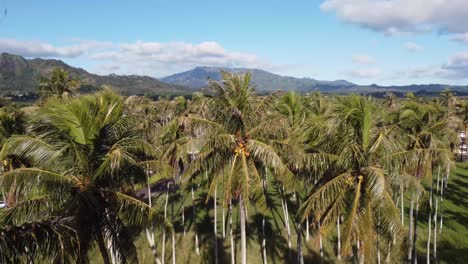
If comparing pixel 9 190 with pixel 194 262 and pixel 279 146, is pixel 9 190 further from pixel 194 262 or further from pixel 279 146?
pixel 194 262

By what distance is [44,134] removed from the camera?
1248cm

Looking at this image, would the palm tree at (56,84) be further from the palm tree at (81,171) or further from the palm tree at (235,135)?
the palm tree at (81,171)

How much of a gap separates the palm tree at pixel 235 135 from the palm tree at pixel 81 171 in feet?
13.9

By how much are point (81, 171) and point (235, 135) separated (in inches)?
278

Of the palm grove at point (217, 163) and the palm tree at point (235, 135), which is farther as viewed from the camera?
the palm tree at point (235, 135)

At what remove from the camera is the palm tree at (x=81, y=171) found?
12070 millimetres

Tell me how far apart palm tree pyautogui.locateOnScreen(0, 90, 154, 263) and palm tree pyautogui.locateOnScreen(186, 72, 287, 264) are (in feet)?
13.9

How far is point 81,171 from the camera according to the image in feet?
42.0

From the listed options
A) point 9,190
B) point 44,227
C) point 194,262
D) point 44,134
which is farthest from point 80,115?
point 194,262

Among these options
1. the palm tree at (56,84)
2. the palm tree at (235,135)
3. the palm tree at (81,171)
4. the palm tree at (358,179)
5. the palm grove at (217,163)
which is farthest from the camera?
the palm tree at (56,84)

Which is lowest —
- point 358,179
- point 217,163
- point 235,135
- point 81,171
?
point 217,163

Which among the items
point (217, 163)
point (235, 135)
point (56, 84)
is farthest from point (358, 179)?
point (56, 84)

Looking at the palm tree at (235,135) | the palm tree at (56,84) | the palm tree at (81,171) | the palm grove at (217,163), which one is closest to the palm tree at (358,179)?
the palm grove at (217,163)

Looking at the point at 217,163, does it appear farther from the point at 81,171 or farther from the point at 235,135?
the point at 81,171
